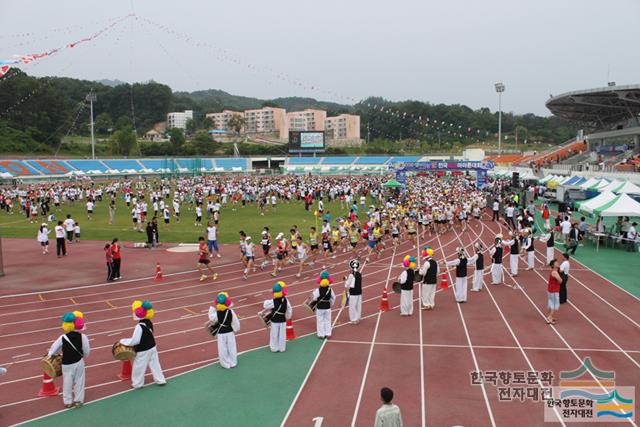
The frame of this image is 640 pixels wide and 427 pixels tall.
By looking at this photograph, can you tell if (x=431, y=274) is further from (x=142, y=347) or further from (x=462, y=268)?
(x=142, y=347)

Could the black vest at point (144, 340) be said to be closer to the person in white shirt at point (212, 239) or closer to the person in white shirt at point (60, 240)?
the person in white shirt at point (212, 239)

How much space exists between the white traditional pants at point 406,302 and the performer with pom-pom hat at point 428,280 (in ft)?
2.17

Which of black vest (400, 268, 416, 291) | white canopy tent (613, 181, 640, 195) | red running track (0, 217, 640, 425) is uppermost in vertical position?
white canopy tent (613, 181, 640, 195)

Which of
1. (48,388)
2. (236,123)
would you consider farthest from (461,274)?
(236,123)

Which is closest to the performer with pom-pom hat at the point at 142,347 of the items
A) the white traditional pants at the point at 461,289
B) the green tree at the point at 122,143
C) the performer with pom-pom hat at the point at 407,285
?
the performer with pom-pom hat at the point at 407,285

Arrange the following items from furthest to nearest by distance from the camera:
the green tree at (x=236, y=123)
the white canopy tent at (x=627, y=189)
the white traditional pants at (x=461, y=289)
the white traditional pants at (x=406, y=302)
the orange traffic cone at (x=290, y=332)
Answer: the green tree at (x=236, y=123) → the white canopy tent at (x=627, y=189) → the white traditional pants at (x=461, y=289) → the white traditional pants at (x=406, y=302) → the orange traffic cone at (x=290, y=332)

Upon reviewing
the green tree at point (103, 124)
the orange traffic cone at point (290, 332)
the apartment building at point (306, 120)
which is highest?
the apartment building at point (306, 120)

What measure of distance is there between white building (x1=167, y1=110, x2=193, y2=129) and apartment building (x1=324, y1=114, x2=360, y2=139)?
127 ft

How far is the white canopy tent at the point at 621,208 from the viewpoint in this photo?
1973 centimetres

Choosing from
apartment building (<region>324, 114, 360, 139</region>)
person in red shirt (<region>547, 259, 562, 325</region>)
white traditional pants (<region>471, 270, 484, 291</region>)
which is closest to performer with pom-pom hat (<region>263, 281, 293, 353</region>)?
person in red shirt (<region>547, 259, 562, 325</region>)

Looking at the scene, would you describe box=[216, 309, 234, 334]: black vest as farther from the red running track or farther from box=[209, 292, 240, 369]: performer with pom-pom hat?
the red running track

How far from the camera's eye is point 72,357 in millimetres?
7383

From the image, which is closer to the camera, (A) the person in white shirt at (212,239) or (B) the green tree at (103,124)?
(A) the person in white shirt at (212,239)

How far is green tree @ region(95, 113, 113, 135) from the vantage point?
331 feet
